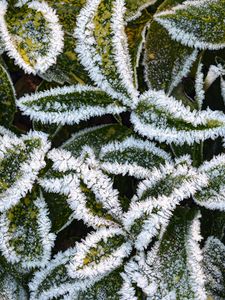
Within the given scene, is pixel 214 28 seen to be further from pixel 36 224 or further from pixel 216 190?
pixel 36 224

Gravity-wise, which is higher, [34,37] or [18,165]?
[34,37]

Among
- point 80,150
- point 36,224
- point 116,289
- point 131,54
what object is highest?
point 131,54

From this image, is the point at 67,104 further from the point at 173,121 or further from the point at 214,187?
the point at 214,187

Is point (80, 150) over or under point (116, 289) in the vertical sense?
over

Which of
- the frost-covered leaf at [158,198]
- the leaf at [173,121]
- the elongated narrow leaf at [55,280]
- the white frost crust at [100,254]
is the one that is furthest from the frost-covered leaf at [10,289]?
the leaf at [173,121]

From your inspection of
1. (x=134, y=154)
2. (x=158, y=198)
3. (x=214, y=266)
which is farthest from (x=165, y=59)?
(x=214, y=266)

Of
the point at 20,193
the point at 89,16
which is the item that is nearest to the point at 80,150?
the point at 20,193
